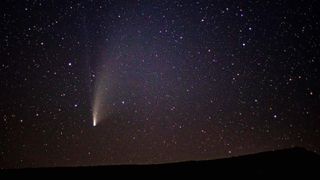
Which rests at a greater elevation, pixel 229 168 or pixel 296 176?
pixel 229 168

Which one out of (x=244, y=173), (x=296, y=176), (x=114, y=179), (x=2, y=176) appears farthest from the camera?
(x=2, y=176)

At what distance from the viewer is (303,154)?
10.5 m

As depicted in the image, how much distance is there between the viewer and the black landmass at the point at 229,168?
9.59 m

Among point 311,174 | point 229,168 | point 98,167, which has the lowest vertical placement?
point 311,174

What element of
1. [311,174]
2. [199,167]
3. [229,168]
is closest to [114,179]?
[199,167]

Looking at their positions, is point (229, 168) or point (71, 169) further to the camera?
point (71, 169)

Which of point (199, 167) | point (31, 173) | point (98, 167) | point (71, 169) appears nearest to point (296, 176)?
point (199, 167)

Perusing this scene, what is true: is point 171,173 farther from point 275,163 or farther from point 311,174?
point 311,174

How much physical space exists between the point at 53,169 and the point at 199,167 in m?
4.81

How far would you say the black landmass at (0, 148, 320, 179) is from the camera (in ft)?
31.4

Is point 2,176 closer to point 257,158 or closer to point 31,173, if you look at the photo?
point 31,173

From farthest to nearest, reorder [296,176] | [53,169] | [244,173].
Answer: [53,169], [244,173], [296,176]

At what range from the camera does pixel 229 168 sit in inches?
403

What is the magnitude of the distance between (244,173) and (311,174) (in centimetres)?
164
